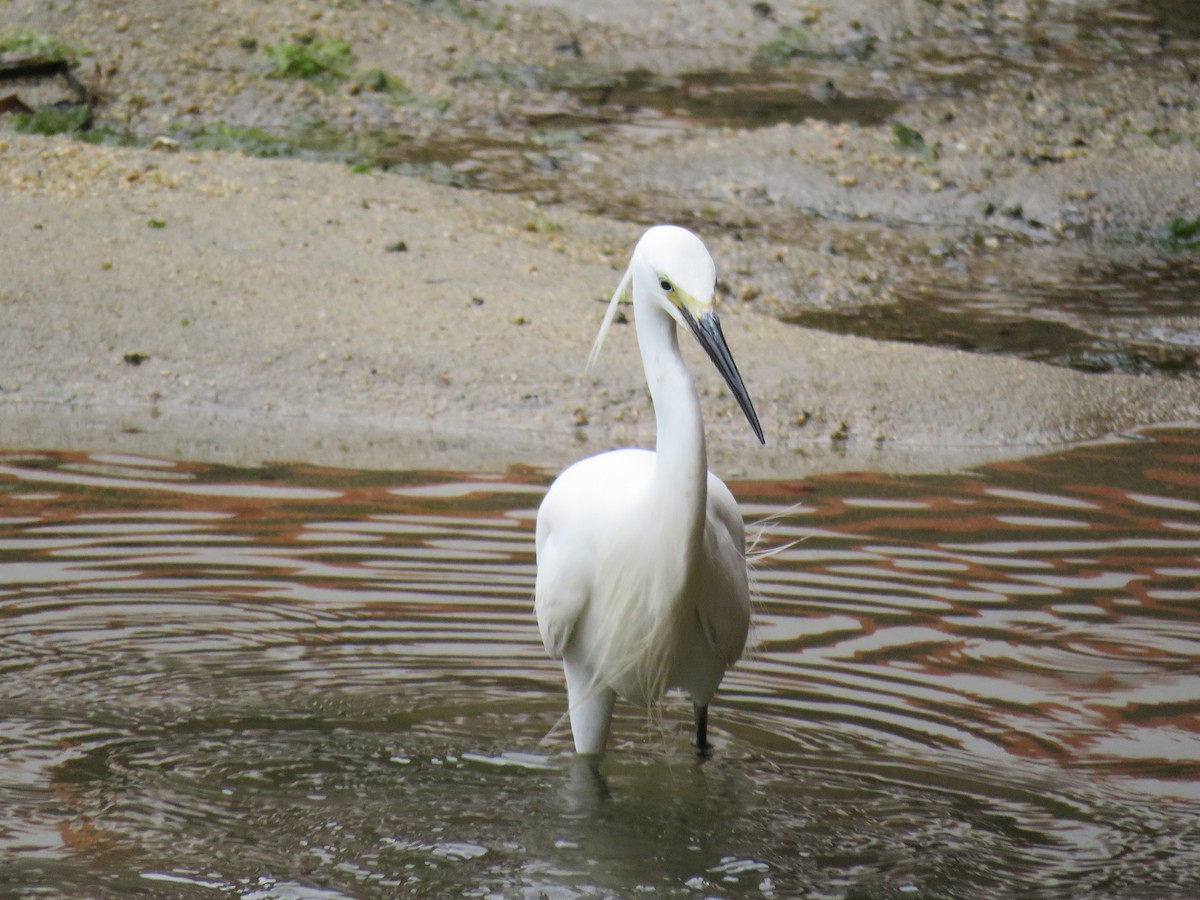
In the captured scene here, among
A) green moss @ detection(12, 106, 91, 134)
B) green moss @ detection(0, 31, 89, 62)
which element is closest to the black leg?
green moss @ detection(12, 106, 91, 134)

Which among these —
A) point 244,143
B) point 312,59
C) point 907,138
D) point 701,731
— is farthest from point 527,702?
point 312,59

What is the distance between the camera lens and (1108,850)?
12.9ft

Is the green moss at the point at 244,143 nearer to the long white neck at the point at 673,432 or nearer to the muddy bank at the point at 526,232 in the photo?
the muddy bank at the point at 526,232

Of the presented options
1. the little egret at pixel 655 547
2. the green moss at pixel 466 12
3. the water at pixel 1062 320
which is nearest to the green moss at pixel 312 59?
the green moss at pixel 466 12

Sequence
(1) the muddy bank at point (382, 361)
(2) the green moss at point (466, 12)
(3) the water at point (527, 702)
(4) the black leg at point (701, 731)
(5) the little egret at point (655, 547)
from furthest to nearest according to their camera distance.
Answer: (2) the green moss at point (466, 12) → (1) the muddy bank at point (382, 361) → (4) the black leg at point (701, 731) → (3) the water at point (527, 702) → (5) the little egret at point (655, 547)

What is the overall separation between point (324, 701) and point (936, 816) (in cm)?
171

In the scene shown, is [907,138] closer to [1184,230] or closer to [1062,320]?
[1184,230]

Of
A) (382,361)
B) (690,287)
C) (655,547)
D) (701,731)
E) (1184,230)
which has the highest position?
(1184,230)

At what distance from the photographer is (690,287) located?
3.60 metres

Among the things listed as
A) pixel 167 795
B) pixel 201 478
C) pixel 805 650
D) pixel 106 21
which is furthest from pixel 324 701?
pixel 106 21

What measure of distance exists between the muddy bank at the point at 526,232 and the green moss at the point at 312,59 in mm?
115

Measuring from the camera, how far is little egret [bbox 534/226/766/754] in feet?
12.1

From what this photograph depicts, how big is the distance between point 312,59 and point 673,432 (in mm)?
10411

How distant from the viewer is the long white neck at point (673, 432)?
3.68 m
